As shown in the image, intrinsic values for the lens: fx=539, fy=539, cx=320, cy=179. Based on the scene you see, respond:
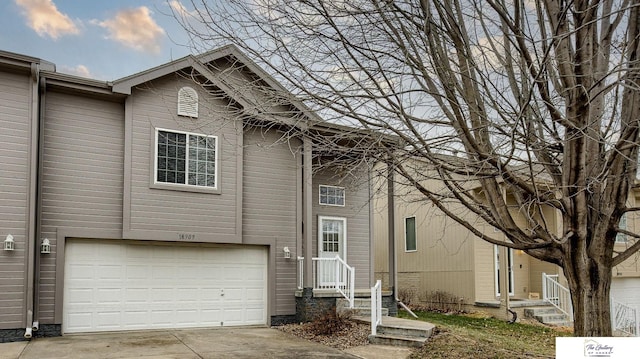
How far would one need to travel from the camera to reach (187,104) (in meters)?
12.3

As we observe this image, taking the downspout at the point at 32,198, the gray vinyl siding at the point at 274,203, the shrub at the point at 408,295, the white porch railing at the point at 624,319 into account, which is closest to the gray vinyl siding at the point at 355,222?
the gray vinyl siding at the point at 274,203

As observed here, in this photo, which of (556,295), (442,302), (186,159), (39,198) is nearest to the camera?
(39,198)

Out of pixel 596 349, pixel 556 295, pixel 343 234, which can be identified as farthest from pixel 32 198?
pixel 556 295

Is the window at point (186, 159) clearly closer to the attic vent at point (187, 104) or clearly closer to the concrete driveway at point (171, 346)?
the attic vent at point (187, 104)

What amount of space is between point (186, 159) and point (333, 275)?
472 cm

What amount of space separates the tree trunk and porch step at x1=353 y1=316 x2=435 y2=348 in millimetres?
4353

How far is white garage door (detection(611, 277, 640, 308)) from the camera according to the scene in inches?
785

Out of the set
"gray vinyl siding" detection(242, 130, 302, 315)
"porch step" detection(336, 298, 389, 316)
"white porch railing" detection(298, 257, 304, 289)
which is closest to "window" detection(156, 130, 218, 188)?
"gray vinyl siding" detection(242, 130, 302, 315)

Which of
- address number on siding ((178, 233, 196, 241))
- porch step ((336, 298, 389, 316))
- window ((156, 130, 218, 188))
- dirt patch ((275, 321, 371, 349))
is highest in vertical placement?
window ((156, 130, 218, 188))

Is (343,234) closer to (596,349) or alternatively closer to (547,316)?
(547,316)

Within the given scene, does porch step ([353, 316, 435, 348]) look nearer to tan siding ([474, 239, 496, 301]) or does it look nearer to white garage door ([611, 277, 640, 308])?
tan siding ([474, 239, 496, 301])

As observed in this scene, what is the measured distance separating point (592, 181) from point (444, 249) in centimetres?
1258

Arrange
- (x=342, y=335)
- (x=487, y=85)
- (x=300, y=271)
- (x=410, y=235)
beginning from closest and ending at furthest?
(x=487, y=85) → (x=342, y=335) → (x=300, y=271) → (x=410, y=235)

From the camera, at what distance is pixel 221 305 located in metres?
12.8
